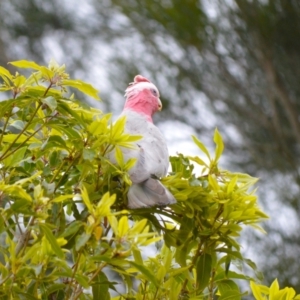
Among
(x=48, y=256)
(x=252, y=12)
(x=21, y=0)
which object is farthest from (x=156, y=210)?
(x=21, y=0)

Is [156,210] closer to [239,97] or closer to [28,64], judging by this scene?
[28,64]

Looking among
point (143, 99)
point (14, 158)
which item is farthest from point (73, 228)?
point (143, 99)

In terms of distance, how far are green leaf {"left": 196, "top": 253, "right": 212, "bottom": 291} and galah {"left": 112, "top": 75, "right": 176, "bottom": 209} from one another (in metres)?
0.14

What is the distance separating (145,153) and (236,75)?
119 inches

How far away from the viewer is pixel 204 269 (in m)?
1.02

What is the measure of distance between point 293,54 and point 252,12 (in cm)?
34

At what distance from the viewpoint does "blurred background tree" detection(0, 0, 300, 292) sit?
12.3 ft

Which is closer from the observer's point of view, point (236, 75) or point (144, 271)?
point (144, 271)

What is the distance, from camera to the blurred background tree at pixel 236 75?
374 centimetres

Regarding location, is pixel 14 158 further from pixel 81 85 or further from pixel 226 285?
pixel 226 285

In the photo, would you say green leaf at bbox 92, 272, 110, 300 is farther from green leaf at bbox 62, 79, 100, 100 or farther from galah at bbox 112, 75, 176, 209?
green leaf at bbox 62, 79, 100, 100

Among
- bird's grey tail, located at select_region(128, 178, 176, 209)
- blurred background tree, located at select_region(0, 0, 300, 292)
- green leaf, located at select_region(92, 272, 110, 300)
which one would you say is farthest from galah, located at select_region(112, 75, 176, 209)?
blurred background tree, located at select_region(0, 0, 300, 292)

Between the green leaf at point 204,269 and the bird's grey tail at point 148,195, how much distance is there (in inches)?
5.3

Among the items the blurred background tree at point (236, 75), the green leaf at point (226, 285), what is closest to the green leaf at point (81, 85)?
the green leaf at point (226, 285)
